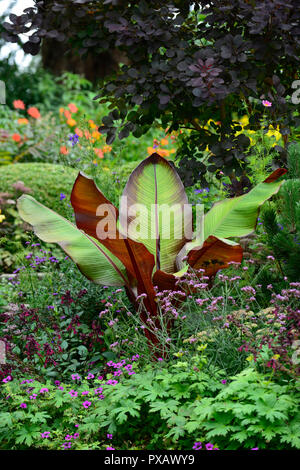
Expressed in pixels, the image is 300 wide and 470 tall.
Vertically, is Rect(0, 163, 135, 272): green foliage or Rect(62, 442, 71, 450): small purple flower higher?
Rect(0, 163, 135, 272): green foliage

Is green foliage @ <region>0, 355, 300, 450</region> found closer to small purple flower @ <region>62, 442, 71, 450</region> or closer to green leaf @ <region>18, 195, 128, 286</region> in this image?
small purple flower @ <region>62, 442, 71, 450</region>

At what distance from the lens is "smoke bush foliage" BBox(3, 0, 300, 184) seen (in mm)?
4070

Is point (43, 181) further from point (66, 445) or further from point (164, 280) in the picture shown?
point (66, 445)

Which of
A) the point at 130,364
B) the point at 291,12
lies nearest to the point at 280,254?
the point at 130,364

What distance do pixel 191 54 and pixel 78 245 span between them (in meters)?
1.70

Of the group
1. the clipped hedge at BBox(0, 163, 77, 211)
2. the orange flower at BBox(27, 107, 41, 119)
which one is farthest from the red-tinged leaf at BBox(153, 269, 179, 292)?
the orange flower at BBox(27, 107, 41, 119)

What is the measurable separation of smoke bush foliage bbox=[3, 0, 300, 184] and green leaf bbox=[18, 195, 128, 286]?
95cm

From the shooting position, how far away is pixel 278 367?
8.71 feet

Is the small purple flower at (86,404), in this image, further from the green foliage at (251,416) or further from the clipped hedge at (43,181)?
the clipped hedge at (43,181)

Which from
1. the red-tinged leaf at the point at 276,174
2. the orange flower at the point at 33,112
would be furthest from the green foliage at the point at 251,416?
the orange flower at the point at 33,112

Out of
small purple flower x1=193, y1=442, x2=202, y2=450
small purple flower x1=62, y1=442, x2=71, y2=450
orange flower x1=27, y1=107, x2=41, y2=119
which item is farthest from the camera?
orange flower x1=27, y1=107, x2=41, y2=119

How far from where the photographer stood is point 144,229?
3998mm

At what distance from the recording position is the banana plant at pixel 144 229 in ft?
12.2
